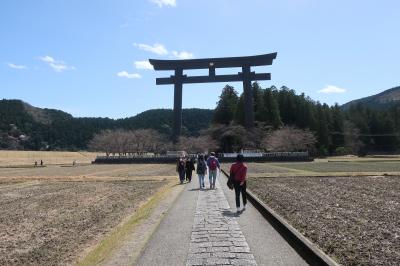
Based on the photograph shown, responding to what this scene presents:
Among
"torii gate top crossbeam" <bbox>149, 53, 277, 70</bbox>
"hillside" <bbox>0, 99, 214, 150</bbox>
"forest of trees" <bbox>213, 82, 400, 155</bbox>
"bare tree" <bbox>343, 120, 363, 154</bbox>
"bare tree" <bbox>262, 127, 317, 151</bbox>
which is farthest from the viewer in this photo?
"hillside" <bbox>0, 99, 214, 150</bbox>

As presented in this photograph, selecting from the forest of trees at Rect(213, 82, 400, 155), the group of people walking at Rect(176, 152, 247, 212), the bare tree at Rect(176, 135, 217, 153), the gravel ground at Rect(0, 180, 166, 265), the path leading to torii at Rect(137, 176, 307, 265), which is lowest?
the gravel ground at Rect(0, 180, 166, 265)

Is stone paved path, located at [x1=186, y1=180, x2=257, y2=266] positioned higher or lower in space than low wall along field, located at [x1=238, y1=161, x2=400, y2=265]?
lower

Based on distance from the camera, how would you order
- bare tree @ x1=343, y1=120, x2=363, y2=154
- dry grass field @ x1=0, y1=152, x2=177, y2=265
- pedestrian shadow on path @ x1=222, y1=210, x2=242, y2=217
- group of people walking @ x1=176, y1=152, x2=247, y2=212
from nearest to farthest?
dry grass field @ x1=0, y1=152, x2=177, y2=265 → pedestrian shadow on path @ x1=222, y1=210, x2=242, y2=217 → group of people walking @ x1=176, y1=152, x2=247, y2=212 → bare tree @ x1=343, y1=120, x2=363, y2=154

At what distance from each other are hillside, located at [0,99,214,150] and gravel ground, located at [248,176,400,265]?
13959cm

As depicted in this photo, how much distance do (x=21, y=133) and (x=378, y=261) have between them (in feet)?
576

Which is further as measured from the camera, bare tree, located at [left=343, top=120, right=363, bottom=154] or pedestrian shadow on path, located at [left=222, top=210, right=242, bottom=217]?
bare tree, located at [left=343, top=120, right=363, bottom=154]

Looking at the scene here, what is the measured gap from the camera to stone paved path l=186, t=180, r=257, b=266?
698cm

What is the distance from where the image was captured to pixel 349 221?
403 inches

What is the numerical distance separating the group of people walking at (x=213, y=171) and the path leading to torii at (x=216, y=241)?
30.4 inches

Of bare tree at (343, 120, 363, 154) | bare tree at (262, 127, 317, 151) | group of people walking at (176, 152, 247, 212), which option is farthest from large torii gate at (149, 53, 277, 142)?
bare tree at (343, 120, 363, 154)

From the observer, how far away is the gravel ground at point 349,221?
7074 millimetres

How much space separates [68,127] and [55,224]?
171520 mm

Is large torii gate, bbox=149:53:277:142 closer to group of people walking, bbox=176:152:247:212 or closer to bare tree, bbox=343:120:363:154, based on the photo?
group of people walking, bbox=176:152:247:212

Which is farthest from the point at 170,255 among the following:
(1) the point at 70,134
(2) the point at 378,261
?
(1) the point at 70,134
